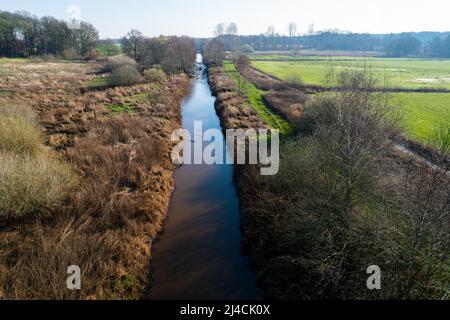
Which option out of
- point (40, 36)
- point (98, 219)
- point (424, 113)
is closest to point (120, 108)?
point (98, 219)

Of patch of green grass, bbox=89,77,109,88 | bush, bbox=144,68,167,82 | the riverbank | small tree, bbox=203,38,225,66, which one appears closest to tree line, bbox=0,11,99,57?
small tree, bbox=203,38,225,66

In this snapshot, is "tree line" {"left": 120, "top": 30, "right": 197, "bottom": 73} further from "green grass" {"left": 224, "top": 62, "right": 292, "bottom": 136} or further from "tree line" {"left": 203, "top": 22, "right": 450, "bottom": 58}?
"tree line" {"left": 203, "top": 22, "right": 450, "bottom": 58}

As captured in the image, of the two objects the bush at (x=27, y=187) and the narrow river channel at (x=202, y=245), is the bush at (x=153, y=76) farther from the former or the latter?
the bush at (x=27, y=187)

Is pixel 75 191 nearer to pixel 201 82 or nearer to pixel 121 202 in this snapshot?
pixel 121 202

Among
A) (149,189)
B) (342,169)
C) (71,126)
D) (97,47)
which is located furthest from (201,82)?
(97,47)

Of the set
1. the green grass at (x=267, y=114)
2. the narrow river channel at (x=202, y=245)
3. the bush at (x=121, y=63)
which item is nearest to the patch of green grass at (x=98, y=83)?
the bush at (x=121, y=63)
